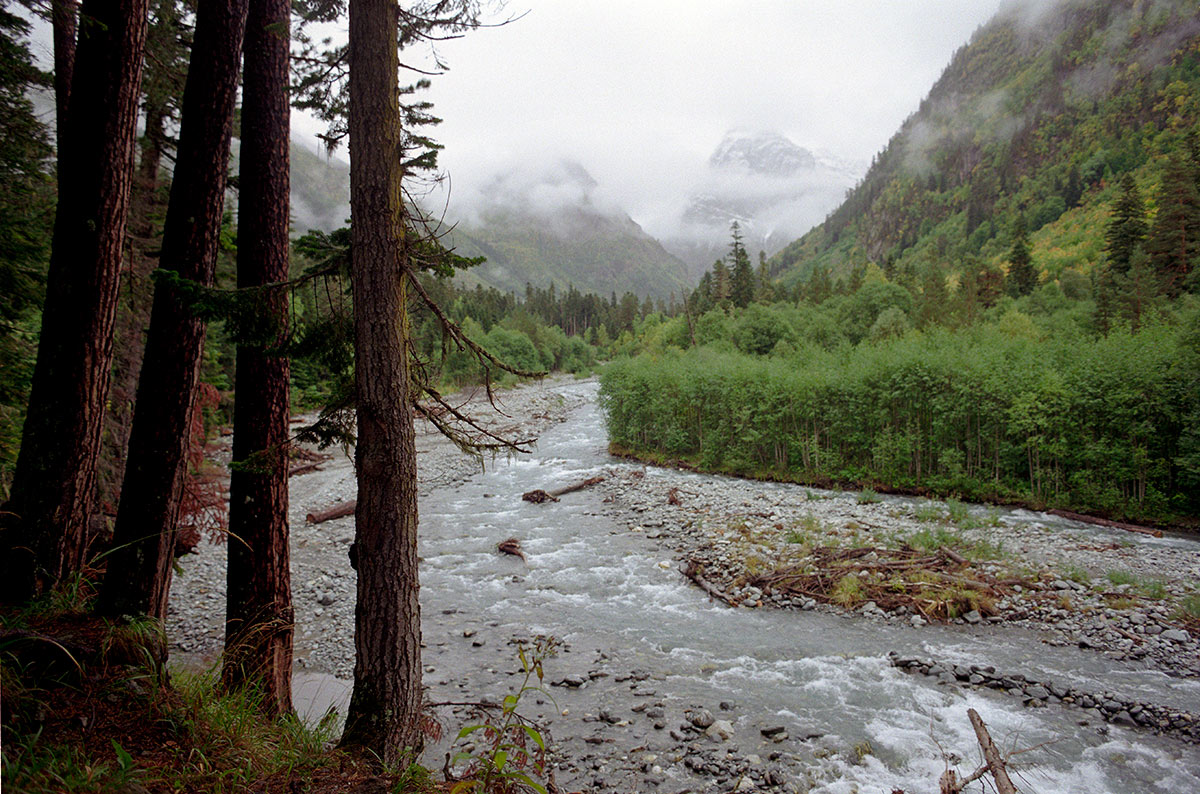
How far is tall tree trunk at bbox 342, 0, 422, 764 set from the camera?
3.20 metres

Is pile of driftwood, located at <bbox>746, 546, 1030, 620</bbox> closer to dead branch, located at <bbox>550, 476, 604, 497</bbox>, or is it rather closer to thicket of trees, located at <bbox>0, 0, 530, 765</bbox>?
thicket of trees, located at <bbox>0, 0, 530, 765</bbox>

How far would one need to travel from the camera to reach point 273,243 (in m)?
4.21

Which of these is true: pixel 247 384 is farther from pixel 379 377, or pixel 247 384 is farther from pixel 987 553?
pixel 987 553

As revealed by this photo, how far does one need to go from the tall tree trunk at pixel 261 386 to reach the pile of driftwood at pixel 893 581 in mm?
8206

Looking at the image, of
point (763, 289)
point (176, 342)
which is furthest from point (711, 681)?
point (763, 289)

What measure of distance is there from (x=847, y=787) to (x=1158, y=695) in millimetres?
4647

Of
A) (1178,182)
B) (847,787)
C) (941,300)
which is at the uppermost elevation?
(1178,182)

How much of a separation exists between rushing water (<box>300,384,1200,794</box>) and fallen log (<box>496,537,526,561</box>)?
0.33 meters

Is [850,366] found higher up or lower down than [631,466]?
higher up

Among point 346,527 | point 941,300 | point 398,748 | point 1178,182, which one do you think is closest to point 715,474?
point 346,527

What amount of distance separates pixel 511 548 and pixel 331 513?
19.8 feet

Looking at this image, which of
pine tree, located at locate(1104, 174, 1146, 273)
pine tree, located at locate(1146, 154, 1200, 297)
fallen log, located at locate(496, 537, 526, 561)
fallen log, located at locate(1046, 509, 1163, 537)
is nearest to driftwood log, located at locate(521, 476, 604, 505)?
fallen log, located at locate(496, 537, 526, 561)

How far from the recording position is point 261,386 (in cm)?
418

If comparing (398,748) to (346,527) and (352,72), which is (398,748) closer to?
(352,72)
